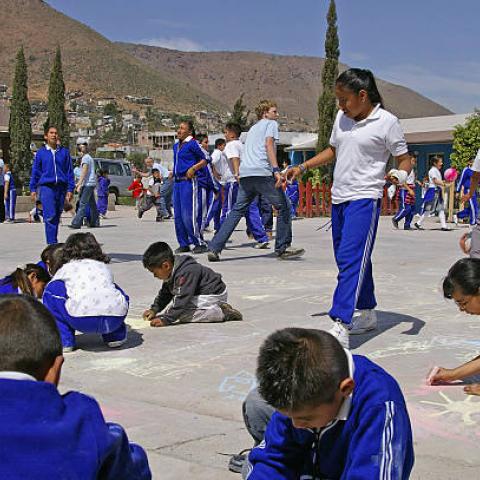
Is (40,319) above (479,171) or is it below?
below

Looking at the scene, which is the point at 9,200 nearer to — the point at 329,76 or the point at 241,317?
the point at 241,317

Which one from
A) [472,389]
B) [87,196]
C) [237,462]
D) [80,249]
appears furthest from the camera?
[87,196]

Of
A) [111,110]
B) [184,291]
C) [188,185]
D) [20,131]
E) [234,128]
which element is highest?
[111,110]

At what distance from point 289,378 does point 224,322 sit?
4321mm

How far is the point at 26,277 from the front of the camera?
5.64m

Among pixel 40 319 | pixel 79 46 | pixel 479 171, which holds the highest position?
pixel 79 46

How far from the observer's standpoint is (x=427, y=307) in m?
6.94

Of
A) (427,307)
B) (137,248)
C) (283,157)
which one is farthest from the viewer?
(283,157)

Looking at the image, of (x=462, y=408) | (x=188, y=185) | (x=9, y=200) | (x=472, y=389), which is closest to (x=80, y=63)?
(x=9, y=200)

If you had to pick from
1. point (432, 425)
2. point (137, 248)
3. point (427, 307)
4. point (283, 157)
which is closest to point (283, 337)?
point (432, 425)

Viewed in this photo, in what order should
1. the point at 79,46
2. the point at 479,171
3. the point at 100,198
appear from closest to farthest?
the point at 479,171 → the point at 100,198 → the point at 79,46

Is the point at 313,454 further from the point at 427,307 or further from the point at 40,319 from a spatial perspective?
the point at 427,307

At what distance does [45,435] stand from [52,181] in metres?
8.55

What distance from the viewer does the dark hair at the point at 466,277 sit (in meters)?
3.93
